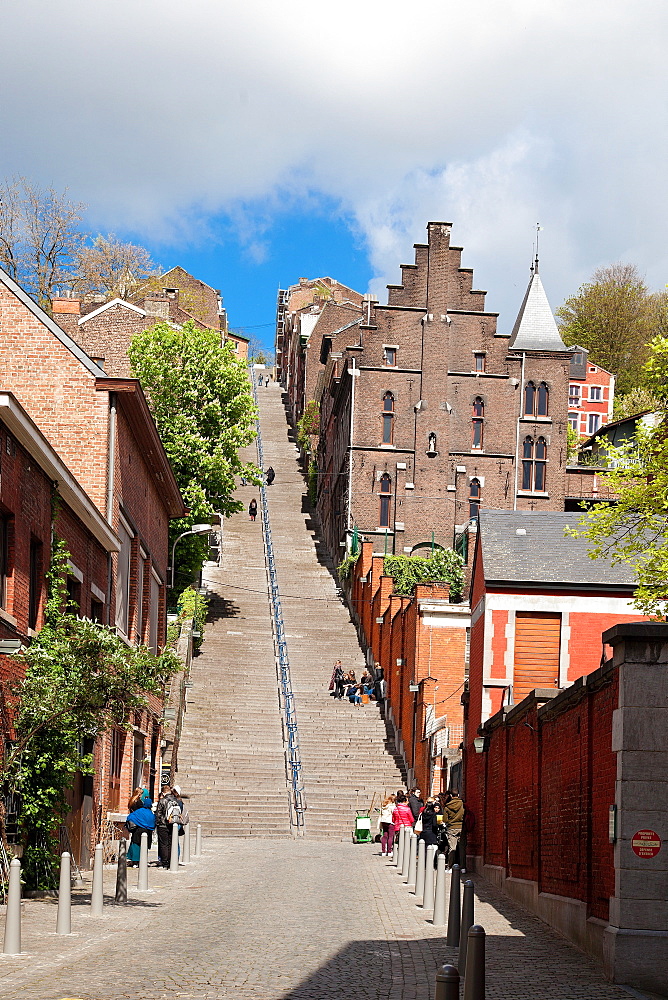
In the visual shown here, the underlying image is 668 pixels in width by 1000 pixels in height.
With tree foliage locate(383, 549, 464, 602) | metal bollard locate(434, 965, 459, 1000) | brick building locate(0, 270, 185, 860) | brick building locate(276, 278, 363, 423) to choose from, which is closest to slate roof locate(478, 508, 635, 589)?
brick building locate(0, 270, 185, 860)

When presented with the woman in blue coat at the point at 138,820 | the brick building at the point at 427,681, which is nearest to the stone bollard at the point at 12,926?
the woman in blue coat at the point at 138,820

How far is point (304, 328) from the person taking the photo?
114 metres

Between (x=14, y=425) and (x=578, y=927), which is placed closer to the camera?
(x=578, y=927)

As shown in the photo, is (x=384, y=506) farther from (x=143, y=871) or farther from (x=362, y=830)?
(x=143, y=871)

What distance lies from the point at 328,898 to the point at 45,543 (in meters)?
7.10

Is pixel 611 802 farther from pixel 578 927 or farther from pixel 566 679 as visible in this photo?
pixel 566 679

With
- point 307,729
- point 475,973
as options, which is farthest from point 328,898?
point 307,729

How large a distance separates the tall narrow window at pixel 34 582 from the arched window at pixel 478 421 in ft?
147

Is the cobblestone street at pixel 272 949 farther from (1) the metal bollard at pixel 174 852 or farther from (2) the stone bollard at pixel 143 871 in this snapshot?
(1) the metal bollard at pixel 174 852

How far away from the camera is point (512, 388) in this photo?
211ft

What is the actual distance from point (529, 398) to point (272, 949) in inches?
2121

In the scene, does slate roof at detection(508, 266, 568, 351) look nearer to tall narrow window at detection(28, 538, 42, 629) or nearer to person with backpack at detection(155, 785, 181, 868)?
person with backpack at detection(155, 785, 181, 868)

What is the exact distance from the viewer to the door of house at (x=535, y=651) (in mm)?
29719

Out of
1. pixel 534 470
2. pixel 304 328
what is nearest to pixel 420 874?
pixel 534 470
